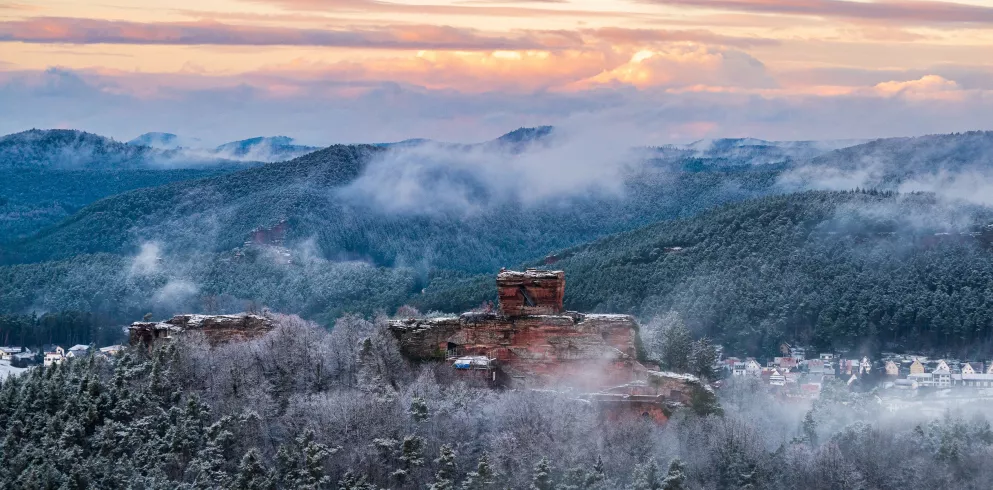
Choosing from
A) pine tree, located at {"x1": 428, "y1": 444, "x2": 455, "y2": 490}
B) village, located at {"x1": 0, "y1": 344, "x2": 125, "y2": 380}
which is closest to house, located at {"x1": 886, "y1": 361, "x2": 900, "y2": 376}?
village, located at {"x1": 0, "y1": 344, "x2": 125, "y2": 380}

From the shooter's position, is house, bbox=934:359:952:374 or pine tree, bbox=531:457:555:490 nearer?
pine tree, bbox=531:457:555:490

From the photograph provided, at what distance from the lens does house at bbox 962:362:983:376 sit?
118m

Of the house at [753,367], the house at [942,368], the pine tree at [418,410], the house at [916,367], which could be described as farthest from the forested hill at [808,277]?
the pine tree at [418,410]

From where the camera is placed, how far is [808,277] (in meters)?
152

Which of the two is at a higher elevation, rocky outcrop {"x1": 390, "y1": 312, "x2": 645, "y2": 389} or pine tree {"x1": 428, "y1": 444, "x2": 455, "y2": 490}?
rocky outcrop {"x1": 390, "y1": 312, "x2": 645, "y2": 389}

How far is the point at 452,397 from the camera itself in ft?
200

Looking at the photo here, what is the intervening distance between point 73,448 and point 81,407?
3234 mm

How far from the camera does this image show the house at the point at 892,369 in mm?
119562

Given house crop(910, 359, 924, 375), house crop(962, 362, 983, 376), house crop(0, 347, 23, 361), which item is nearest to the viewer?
house crop(962, 362, 983, 376)

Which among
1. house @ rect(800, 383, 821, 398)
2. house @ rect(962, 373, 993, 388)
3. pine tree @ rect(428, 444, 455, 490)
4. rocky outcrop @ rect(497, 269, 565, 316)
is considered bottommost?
house @ rect(962, 373, 993, 388)

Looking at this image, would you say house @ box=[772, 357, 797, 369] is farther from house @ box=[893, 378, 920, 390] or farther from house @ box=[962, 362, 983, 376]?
house @ box=[962, 362, 983, 376]

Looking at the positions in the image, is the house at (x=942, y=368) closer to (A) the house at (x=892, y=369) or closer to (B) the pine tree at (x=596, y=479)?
(A) the house at (x=892, y=369)

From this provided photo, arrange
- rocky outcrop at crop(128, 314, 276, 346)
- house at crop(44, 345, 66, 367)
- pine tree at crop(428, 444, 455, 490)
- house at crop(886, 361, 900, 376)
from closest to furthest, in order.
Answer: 1. pine tree at crop(428, 444, 455, 490)
2. rocky outcrop at crop(128, 314, 276, 346)
3. house at crop(886, 361, 900, 376)
4. house at crop(44, 345, 66, 367)

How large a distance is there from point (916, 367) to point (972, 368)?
15.2 feet
